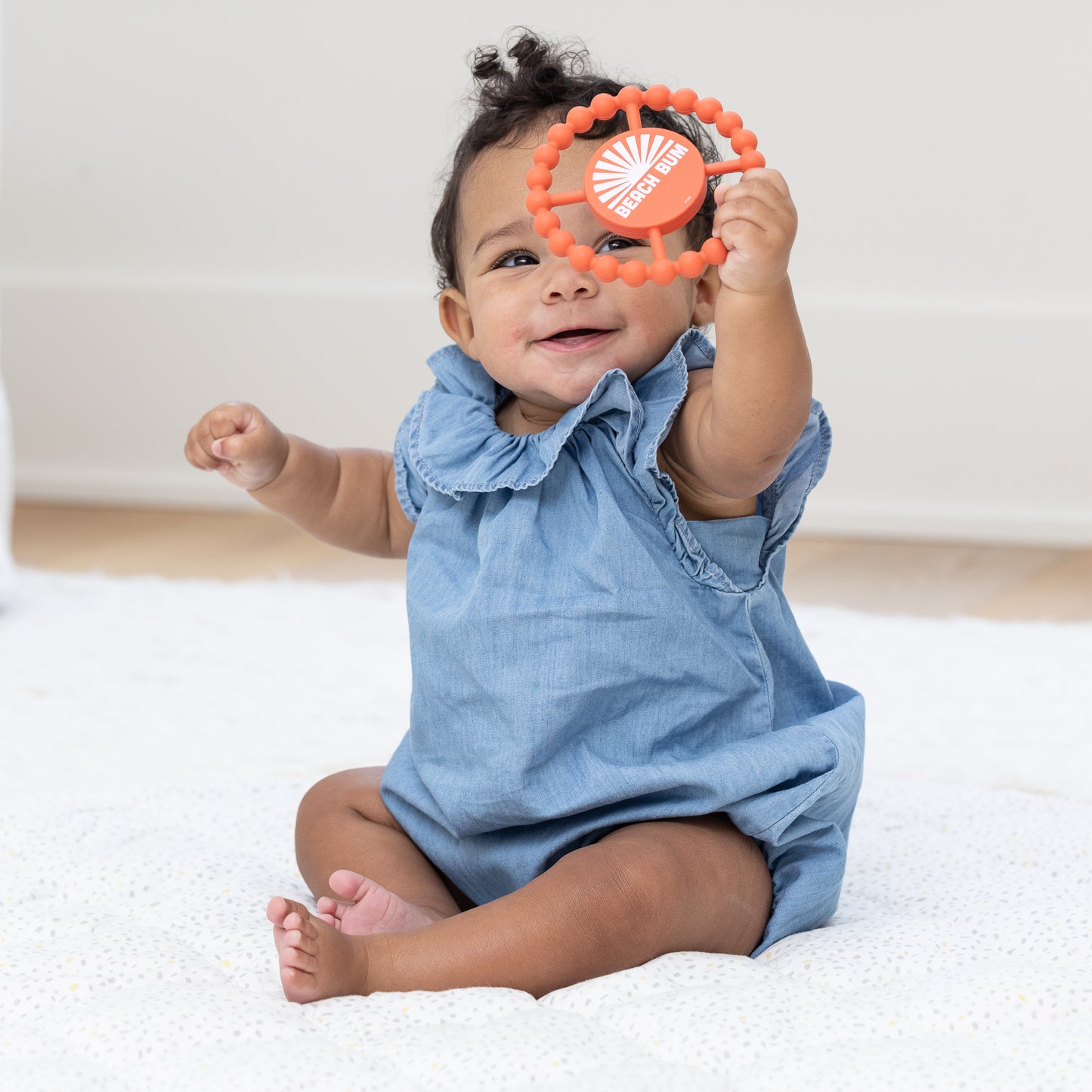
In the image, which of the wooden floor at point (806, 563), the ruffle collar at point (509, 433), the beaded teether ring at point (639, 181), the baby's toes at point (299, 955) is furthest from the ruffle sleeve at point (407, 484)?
the wooden floor at point (806, 563)

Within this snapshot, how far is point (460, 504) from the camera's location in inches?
33.4

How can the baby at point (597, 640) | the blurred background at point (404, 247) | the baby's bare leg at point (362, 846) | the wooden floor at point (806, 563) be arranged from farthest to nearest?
the blurred background at point (404, 247) → the wooden floor at point (806, 563) → the baby's bare leg at point (362, 846) → the baby at point (597, 640)

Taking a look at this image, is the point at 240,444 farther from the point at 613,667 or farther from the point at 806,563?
the point at 806,563

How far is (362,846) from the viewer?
33.1 inches

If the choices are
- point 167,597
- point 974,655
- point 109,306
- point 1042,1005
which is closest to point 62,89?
point 109,306

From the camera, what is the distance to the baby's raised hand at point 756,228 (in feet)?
2.16

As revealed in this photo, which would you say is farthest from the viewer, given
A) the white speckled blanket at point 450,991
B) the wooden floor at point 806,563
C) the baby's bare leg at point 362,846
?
the wooden floor at point 806,563

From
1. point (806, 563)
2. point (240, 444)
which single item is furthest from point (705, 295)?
point (806, 563)

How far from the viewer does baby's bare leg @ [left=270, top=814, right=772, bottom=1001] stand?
66 cm

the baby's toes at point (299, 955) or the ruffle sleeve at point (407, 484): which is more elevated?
the ruffle sleeve at point (407, 484)

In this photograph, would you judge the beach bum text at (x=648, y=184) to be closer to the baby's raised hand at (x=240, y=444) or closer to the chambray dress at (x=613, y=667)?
the chambray dress at (x=613, y=667)

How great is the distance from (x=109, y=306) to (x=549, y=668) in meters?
1.91

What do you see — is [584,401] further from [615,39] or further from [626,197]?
[615,39]

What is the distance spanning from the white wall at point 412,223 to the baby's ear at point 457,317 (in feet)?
4.45
